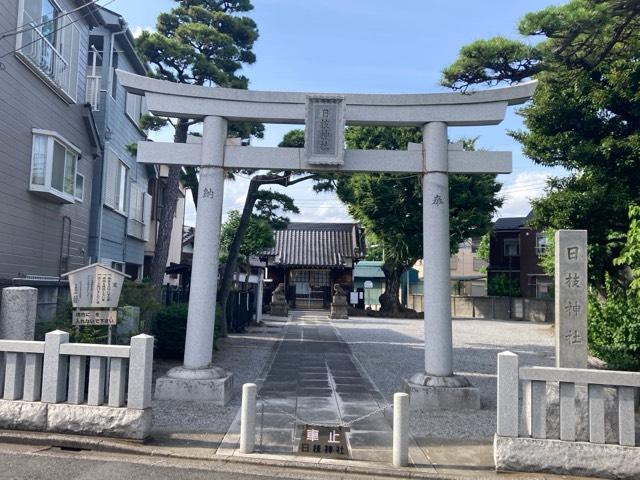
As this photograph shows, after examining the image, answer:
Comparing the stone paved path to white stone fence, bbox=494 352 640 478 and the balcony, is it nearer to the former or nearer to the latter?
white stone fence, bbox=494 352 640 478

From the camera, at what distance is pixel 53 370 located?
6824mm

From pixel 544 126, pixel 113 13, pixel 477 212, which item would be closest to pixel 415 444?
pixel 544 126

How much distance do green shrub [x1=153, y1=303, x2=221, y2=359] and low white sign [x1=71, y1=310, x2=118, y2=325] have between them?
467 cm

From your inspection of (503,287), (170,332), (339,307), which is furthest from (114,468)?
(503,287)

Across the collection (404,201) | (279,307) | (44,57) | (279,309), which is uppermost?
(44,57)

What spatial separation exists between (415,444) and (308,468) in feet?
5.59

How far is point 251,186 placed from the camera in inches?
715

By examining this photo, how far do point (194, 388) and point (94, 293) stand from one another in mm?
2288

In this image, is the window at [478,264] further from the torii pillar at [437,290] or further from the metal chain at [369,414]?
the metal chain at [369,414]

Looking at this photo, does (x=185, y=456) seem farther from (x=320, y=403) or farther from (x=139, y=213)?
(x=139, y=213)

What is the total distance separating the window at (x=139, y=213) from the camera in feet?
63.0

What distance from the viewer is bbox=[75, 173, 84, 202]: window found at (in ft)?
47.0

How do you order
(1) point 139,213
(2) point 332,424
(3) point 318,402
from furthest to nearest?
1. (1) point 139,213
2. (3) point 318,402
3. (2) point 332,424

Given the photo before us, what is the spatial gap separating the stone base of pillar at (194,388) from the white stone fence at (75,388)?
1872 mm
